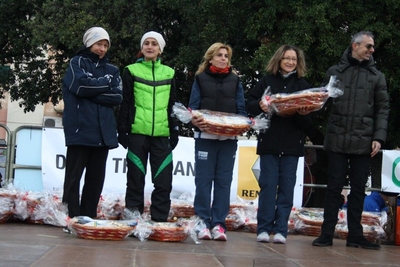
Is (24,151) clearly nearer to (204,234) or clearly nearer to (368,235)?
(204,234)

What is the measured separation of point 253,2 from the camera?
18984 millimetres

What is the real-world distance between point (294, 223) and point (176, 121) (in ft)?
7.53

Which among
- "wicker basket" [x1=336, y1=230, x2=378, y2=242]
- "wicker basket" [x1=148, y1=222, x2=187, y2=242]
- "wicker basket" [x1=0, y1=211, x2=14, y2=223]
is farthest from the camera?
"wicker basket" [x1=336, y1=230, x2=378, y2=242]

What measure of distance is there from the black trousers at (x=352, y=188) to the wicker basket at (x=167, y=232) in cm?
146

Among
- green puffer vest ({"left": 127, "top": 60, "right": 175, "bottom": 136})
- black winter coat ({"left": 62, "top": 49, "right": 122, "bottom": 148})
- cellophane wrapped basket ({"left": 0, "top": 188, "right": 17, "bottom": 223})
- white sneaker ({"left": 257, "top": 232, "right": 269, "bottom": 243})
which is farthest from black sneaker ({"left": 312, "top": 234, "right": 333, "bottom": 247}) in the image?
cellophane wrapped basket ({"left": 0, "top": 188, "right": 17, "bottom": 223})

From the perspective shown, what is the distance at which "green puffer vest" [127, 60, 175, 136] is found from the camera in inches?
261

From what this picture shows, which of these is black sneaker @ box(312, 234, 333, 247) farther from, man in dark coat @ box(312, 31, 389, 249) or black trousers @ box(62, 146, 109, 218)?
black trousers @ box(62, 146, 109, 218)

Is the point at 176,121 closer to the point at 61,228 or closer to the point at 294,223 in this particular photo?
the point at 61,228

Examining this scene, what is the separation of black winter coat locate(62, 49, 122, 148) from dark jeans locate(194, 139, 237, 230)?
2.79 ft

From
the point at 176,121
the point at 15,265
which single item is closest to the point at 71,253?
the point at 15,265

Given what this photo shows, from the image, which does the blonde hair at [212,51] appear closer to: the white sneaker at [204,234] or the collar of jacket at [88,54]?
the collar of jacket at [88,54]

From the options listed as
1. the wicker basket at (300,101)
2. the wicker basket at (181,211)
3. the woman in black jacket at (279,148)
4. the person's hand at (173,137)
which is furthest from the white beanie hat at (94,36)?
the wicker basket at (181,211)

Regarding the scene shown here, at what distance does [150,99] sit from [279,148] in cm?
130

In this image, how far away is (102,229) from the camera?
6.04 metres
